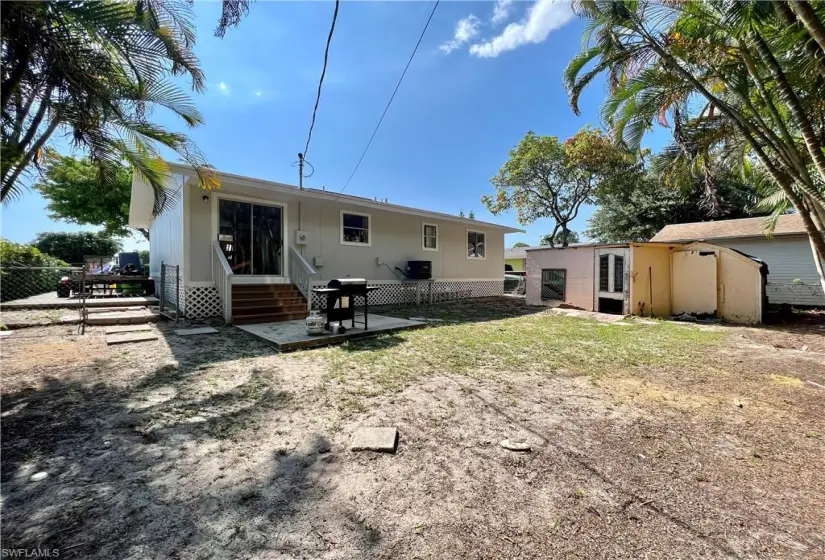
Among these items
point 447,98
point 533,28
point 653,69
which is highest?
point 447,98

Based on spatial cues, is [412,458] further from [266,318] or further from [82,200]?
[82,200]

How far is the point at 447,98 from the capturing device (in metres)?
11.5

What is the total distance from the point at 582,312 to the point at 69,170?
24.5m

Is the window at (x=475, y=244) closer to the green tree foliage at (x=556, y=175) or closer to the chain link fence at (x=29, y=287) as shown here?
the green tree foliage at (x=556, y=175)

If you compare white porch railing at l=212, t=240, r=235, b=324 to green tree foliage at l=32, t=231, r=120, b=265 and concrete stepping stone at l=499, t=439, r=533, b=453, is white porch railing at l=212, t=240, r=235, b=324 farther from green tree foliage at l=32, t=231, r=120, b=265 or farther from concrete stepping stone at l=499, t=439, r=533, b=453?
green tree foliage at l=32, t=231, r=120, b=265

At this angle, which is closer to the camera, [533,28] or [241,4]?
[241,4]

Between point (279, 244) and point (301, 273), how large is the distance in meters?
1.16

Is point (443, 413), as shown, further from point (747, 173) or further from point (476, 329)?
point (747, 173)

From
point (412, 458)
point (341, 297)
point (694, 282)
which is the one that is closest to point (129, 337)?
point (341, 297)

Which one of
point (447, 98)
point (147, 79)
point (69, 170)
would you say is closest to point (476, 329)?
point (147, 79)

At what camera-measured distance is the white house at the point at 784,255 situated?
1254 centimetres

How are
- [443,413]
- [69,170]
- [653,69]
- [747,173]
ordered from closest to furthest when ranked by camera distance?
[443,413]
[653,69]
[747,173]
[69,170]

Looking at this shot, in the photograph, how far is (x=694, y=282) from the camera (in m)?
9.82

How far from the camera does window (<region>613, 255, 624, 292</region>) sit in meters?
10.2
